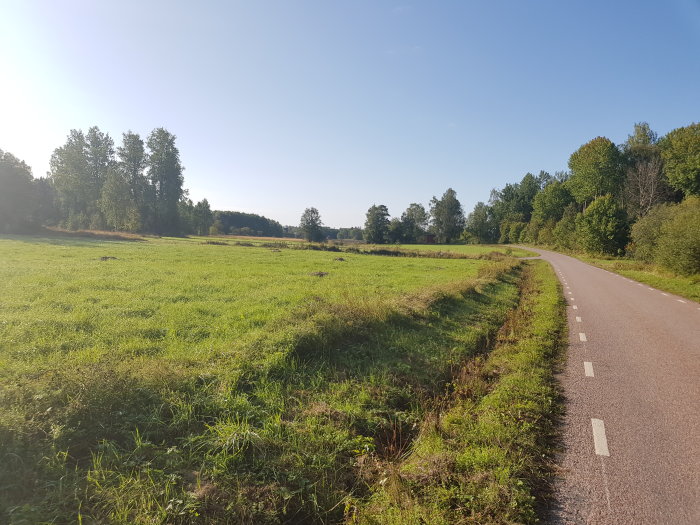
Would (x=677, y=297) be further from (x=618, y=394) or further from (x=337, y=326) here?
(x=337, y=326)

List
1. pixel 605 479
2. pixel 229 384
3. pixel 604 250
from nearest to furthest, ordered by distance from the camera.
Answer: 1. pixel 605 479
2. pixel 229 384
3. pixel 604 250

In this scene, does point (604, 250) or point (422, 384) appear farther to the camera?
point (604, 250)

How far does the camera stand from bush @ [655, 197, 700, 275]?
2253 centimetres

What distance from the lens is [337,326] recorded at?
9156 millimetres

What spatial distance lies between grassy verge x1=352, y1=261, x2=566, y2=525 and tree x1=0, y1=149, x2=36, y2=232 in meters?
72.9

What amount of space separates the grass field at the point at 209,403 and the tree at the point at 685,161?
68004 mm

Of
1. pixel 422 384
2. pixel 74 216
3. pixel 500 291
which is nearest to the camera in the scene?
pixel 422 384

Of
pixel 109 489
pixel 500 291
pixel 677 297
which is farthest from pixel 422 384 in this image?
pixel 677 297

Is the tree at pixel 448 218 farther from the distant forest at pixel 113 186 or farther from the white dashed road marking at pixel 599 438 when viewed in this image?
the white dashed road marking at pixel 599 438

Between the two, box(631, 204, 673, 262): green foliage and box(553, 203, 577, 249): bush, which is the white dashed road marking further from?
box(553, 203, 577, 249): bush

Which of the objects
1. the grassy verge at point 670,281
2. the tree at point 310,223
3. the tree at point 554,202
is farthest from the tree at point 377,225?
the grassy verge at point 670,281

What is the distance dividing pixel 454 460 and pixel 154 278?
17.2 m

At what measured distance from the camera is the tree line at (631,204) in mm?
26141

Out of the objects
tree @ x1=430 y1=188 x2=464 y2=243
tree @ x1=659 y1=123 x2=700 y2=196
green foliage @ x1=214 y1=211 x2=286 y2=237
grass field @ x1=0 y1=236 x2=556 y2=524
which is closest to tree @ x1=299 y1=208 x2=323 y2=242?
tree @ x1=430 y1=188 x2=464 y2=243
